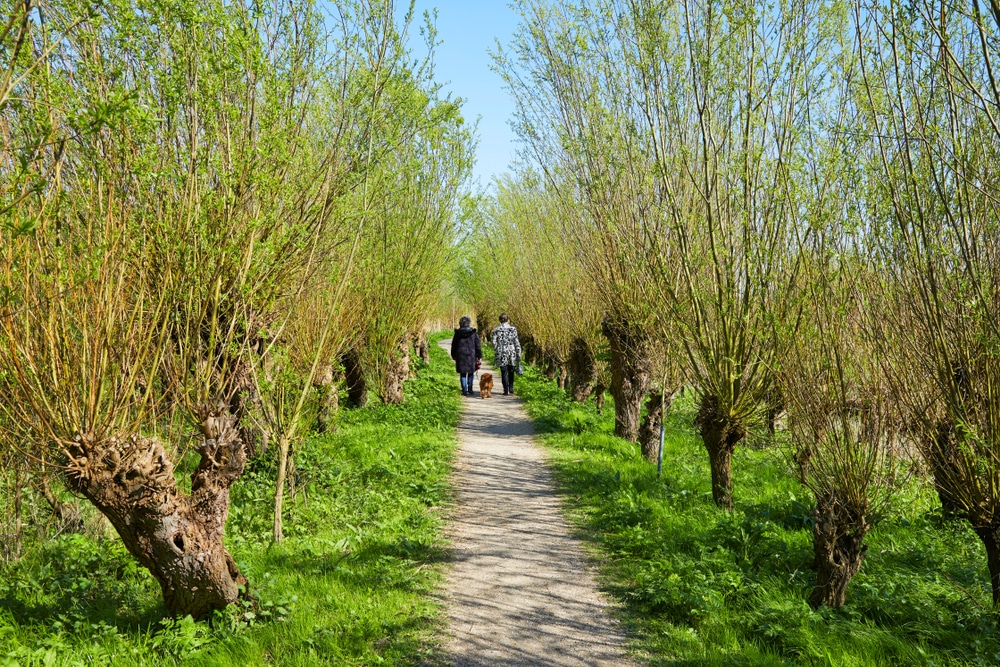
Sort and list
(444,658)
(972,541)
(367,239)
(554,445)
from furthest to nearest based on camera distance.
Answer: (554,445) → (367,239) → (972,541) → (444,658)

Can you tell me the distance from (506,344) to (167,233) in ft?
41.8

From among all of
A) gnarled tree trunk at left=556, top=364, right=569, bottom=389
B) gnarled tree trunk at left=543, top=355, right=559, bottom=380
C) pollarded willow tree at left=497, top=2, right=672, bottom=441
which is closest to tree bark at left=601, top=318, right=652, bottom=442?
pollarded willow tree at left=497, top=2, right=672, bottom=441

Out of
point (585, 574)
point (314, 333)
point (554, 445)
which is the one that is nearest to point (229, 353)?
point (314, 333)

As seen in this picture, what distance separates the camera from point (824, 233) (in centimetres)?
495

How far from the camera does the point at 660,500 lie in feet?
24.2

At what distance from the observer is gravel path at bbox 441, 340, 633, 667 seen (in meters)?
4.31

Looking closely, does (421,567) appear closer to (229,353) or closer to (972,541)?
(229,353)

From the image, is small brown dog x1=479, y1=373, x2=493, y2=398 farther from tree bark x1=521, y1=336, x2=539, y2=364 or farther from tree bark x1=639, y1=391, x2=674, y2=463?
tree bark x1=521, y1=336, x2=539, y2=364

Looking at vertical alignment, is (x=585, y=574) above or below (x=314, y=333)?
below

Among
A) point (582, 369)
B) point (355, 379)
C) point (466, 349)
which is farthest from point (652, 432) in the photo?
point (466, 349)

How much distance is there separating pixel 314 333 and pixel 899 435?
559cm

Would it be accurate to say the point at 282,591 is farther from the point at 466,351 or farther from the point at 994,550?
the point at 466,351

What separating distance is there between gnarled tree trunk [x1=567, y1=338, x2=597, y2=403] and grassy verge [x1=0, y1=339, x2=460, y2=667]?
25.0 ft

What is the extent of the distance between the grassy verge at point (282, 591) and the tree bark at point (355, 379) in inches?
172
